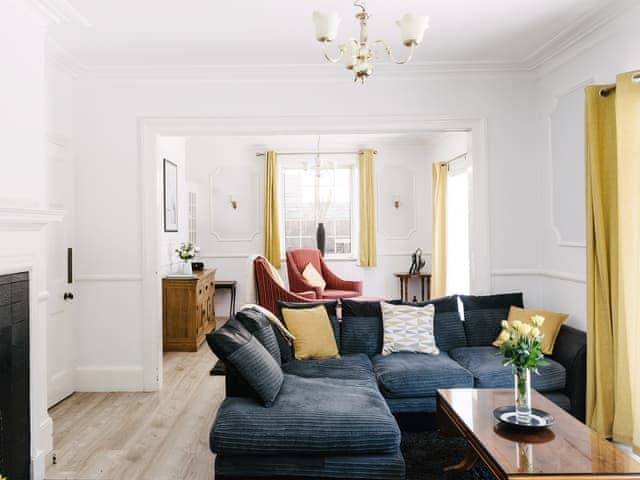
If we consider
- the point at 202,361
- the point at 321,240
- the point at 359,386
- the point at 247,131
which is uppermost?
the point at 247,131

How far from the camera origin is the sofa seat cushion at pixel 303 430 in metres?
2.42

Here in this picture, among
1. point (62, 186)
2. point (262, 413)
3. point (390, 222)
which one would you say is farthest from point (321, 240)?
point (262, 413)

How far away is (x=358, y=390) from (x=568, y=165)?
8.21 feet

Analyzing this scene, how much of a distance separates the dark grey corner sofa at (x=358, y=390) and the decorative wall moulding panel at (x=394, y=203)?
3.83 meters

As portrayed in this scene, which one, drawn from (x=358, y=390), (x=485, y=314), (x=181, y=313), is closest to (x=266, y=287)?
(x=181, y=313)

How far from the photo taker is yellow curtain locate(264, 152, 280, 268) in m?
7.64

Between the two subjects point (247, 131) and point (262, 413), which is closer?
point (262, 413)

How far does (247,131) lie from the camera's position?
14.4 feet

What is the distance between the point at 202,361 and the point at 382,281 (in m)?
3.45

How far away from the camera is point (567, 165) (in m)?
3.98

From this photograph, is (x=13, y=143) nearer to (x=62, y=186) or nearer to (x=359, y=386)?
(x=62, y=186)

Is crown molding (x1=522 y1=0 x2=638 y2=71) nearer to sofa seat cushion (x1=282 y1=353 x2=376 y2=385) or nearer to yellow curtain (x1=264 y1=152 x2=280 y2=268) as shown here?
sofa seat cushion (x1=282 y1=353 x2=376 y2=385)

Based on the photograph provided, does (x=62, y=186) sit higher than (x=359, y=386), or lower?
higher


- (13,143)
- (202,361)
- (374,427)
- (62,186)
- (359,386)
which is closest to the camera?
(374,427)
